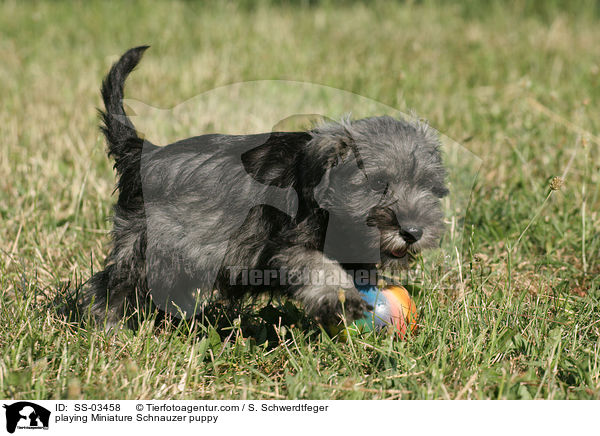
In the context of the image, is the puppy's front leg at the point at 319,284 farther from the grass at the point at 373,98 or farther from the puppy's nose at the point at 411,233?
the puppy's nose at the point at 411,233

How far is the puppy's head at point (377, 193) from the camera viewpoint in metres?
2.88

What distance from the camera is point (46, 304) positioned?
350 centimetres

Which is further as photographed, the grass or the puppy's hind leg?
the puppy's hind leg

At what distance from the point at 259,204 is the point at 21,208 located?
2436 mm

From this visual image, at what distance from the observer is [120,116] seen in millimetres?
3283

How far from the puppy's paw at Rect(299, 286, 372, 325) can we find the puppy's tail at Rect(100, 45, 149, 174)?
3.82ft

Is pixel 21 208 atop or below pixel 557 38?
below

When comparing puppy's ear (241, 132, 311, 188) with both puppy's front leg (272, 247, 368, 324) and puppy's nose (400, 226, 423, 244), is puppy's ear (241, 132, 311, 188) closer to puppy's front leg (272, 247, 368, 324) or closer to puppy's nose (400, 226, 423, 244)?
puppy's front leg (272, 247, 368, 324)

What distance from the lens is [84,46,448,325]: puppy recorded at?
2887 mm

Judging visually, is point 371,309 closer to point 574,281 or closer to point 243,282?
point 243,282

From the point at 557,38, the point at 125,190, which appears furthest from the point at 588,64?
the point at 125,190

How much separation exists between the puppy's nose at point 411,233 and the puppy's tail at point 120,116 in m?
1.39

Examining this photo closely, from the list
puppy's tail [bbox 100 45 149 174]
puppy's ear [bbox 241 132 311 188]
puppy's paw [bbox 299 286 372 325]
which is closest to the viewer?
puppy's paw [bbox 299 286 372 325]
